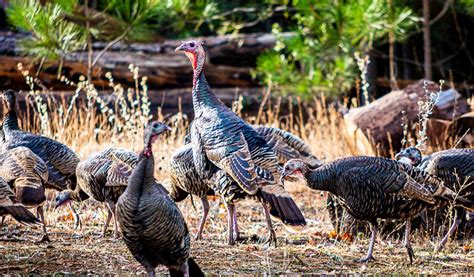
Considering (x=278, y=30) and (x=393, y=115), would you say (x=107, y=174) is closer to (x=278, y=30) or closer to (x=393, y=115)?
(x=393, y=115)

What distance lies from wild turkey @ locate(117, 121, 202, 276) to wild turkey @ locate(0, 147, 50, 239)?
75.3 inches

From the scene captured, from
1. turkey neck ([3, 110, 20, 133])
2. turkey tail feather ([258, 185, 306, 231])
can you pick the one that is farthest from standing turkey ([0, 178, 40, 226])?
turkey neck ([3, 110, 20, 133])

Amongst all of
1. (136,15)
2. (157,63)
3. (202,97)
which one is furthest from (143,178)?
(157,63)

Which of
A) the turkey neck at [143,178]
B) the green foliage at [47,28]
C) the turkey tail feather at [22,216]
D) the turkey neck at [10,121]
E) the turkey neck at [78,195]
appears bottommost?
the turkey neck at [78,195]

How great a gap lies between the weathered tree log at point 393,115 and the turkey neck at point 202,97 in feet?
11.3

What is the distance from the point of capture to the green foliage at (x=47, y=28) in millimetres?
12523

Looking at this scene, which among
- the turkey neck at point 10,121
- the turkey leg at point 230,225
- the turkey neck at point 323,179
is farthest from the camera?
the turkey neck at point 10,121

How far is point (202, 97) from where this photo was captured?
27.1 ft

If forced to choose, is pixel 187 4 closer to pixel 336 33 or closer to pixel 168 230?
pixel 336 33

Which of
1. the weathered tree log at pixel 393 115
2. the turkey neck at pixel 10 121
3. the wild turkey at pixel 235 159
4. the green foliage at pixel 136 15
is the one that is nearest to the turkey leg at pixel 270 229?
the wild turkey at pixel 235 159

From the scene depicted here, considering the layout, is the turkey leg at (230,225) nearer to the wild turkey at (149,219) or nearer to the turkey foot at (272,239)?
the turkey foot at (272,239)

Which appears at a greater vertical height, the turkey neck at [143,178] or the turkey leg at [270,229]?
the turkey neck at [143,178]

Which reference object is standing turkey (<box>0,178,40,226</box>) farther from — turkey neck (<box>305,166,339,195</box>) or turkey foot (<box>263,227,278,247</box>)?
turkey neck (<box>305,166,339,195</box>)

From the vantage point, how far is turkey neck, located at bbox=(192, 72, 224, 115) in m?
8.19
